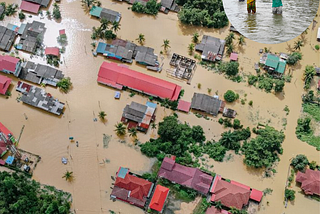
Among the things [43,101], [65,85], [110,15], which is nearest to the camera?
[43,101]

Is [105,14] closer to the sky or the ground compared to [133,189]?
closer to the sky

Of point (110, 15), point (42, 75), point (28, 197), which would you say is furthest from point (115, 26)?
point (28, 197)

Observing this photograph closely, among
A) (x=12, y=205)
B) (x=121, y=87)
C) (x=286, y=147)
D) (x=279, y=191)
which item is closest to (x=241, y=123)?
(x=286, y=147)

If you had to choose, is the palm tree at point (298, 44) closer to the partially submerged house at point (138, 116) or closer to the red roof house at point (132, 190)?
the partially submerged house at point (138, 116)

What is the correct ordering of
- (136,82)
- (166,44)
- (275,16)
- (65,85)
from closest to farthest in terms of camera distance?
1. (275,16)
2. (136,82)
3. (65,85)
4. (166,44)

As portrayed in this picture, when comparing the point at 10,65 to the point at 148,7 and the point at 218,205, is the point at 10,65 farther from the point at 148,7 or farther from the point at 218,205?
the point at 218,205

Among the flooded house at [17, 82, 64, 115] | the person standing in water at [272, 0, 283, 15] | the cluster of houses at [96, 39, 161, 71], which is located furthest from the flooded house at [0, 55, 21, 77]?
the person standing in water at [272, 0, 283, 15]

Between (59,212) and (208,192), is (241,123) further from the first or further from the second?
(59,212)
